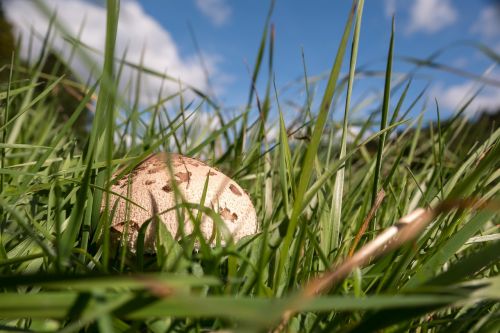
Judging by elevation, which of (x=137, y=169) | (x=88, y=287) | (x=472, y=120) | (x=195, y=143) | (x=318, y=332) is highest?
(x=472, y=120)

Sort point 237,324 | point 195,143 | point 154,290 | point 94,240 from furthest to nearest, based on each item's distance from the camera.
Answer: point 195,143 < point 94,240 < point 237,324 < point 154,290

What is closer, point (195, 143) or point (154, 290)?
point (154, 290)

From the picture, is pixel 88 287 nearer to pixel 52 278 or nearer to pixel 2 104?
pixel 52 278

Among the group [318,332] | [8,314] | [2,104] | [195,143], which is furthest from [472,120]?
[8,314]

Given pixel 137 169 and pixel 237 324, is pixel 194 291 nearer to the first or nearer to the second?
pixel 237 324

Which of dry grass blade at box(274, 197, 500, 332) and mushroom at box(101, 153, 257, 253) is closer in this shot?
dry grass blade at box(274, 197, 500, 332)

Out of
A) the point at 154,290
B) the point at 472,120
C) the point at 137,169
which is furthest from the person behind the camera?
the point at 472,120

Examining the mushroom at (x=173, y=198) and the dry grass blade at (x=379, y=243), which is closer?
the dry grass blade at (x=379, y=243)

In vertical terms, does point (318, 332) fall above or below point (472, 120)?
below

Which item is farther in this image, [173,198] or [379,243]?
[173,198]
